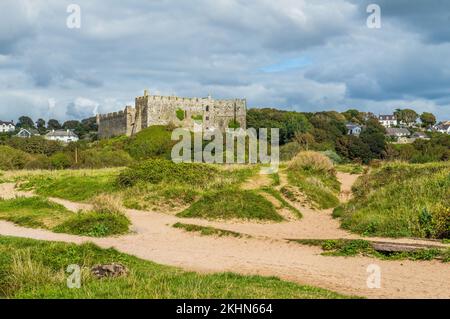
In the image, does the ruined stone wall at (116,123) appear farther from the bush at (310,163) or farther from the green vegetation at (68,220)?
the green vegetation at (68,220)

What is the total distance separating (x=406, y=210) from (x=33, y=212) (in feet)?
42.8

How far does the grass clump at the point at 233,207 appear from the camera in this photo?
19.2 metres

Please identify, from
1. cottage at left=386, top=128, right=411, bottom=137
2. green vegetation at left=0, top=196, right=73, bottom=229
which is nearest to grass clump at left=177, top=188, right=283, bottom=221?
green vegetation at left=0, top=196, right=73, bottom=229

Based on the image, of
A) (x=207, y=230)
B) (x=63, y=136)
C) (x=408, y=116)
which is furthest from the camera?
(x=408, y=116)

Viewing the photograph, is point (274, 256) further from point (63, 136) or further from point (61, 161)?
point (63, 136)

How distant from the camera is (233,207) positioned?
1956 centimetres

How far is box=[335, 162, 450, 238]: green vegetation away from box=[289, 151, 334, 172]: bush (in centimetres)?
794

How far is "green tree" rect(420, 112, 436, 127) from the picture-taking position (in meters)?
137

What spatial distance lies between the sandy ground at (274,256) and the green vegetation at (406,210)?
84 cm

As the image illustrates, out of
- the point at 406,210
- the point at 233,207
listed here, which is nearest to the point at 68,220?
the point at 233,207

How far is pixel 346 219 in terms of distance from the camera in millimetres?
18266
